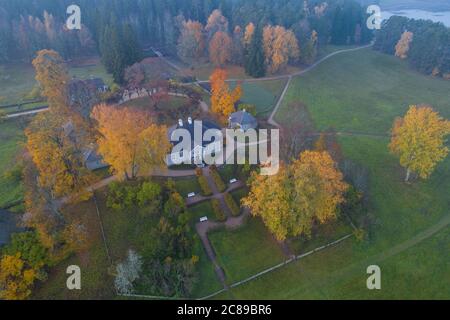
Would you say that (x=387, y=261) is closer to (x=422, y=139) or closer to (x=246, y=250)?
(x=246, y=250)

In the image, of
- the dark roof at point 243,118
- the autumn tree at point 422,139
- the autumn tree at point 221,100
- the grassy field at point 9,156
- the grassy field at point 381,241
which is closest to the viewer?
the grassy field at point 381,241

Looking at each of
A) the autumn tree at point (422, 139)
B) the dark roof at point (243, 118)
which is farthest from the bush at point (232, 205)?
the autumn tree at point (422, 139)

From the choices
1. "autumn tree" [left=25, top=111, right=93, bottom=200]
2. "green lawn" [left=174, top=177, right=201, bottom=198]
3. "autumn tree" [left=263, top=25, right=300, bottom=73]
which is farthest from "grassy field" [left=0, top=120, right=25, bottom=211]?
"autumn tree" [left=263, top=25, right=300, bottom=73]

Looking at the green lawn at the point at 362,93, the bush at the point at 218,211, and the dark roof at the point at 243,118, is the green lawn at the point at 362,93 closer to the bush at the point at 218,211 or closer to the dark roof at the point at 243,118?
the dark roof at the point at 243,118

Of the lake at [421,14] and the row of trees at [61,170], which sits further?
the lake at [421,14]

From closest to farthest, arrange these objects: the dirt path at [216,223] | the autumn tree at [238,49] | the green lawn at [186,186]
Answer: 1. the dirt path at [216,223]
2. the green lawn at [186,186]
3. the autumn tree at [238,49]

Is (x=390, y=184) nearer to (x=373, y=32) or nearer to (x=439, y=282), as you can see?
(x=439, y=282)

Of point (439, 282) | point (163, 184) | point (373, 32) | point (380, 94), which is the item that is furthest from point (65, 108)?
point (373, 32)
